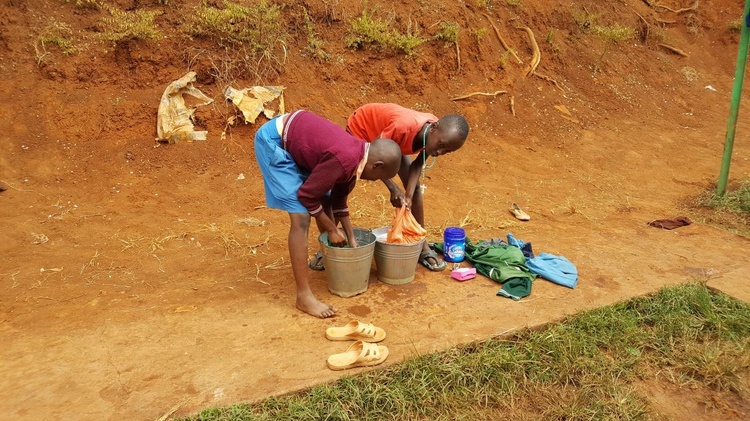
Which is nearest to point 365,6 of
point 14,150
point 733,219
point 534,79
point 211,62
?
point 211,62

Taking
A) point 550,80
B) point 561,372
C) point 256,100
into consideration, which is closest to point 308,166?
point 561,372

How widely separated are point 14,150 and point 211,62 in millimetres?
2197

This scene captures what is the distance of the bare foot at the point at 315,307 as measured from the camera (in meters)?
2.94

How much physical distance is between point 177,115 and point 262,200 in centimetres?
147

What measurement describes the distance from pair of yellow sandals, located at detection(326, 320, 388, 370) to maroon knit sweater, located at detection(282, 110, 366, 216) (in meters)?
0.65

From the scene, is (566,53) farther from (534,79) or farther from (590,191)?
(590,191)

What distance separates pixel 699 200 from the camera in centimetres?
543

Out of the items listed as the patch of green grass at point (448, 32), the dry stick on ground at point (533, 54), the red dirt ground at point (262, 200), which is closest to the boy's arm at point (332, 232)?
the red dirt ground at point (262, 200)

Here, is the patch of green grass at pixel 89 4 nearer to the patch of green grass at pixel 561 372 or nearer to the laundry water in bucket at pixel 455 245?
the laundry water in bucket at pixel 455 245

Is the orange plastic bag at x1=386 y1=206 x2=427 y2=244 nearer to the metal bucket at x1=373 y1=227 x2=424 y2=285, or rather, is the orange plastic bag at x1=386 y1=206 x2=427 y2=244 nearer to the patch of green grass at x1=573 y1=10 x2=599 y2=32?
the metal bucket at x1=373 y1=227 x2=424 y2=285

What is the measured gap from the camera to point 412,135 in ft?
10.9

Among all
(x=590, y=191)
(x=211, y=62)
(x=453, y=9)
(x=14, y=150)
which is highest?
(x=453, y=9)

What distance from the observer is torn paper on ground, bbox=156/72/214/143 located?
5.55m

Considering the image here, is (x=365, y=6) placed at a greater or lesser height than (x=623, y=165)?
greater
